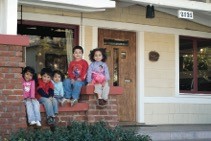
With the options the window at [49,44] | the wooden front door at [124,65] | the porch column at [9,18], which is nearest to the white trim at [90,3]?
the porch column at [9,18]

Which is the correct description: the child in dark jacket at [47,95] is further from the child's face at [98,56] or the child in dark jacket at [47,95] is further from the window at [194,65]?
the window at [194,65]

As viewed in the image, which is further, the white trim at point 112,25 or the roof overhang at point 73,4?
the white trim at point 112,25

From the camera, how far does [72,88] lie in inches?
334

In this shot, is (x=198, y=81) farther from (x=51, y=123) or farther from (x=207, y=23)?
(x=51, y=123)

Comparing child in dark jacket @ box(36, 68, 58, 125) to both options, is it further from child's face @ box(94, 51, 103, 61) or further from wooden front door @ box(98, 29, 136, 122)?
wooden front door @ box(98, 29, 136, 122)

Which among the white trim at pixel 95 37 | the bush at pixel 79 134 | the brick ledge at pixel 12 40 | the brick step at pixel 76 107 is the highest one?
the white trim at pixel 95 37

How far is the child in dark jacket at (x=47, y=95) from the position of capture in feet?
25.9

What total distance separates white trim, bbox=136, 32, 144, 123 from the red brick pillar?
5.19 m

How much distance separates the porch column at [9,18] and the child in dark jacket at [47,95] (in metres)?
0.94

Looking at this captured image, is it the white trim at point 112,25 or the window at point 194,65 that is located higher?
the white trim at point 112,25

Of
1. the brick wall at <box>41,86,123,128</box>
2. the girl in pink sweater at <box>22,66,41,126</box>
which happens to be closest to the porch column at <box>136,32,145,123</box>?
the brick wall at <box>41,86,123,128</box>

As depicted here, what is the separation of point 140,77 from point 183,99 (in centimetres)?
160

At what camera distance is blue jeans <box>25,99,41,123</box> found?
7699 mm

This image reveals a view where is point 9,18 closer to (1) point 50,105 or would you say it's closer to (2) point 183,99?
(1) point 50,105
